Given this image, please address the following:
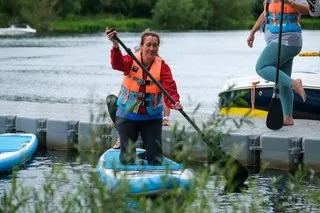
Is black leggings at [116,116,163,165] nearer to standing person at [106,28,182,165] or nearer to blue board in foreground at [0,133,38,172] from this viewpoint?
standing person at [106,28,182,165]

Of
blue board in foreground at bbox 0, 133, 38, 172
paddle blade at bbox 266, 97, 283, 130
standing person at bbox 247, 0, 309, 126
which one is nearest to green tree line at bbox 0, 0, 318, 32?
blue board in foreground at bbox 0, 133, 38, 172

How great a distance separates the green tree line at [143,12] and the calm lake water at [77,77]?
94.7 ft

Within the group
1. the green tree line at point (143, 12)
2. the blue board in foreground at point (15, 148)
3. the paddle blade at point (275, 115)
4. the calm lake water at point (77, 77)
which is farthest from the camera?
the green tree line at point (143, 12)

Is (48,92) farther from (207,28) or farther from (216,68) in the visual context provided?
(207,28)

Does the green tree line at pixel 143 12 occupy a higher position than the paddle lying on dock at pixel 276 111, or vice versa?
the green tree line at pixel 143 12

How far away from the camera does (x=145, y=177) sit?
8102 millimetres

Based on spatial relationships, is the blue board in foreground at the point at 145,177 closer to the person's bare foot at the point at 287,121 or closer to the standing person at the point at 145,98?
the standing person at the point at 145,98

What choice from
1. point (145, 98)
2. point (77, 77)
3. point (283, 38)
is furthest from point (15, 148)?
point (77, 77)

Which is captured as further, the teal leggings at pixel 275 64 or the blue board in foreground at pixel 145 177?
the teal leggings at pixel 275 64

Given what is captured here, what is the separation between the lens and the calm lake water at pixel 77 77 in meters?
13.2

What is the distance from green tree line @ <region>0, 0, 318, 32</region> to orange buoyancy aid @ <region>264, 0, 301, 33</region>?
75193 mm

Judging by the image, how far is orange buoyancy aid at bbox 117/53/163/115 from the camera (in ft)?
31.5

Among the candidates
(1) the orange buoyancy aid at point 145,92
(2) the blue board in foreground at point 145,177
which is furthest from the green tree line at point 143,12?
(2) the blue board in foreground at point 145,177

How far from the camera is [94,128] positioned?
5.33 m
